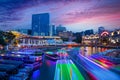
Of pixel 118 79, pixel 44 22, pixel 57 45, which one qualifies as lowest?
pixel 118 79

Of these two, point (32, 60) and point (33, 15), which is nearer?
point (33, 15)

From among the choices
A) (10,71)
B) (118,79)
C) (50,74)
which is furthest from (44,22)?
(118,79)

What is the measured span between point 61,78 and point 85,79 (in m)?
0.50

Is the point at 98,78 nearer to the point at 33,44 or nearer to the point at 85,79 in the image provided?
the point at 85,79

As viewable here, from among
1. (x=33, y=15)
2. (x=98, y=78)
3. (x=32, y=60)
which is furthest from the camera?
(x=32, y=60)

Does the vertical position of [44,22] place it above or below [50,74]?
above

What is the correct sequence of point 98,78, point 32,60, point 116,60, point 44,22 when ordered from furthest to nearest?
point 116,60 < point 32,60 < point 44,22 < point 98,78

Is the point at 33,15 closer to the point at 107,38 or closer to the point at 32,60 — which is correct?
the point at 32,60

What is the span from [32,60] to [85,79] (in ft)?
9.04

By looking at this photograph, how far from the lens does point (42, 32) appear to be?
21.3ft

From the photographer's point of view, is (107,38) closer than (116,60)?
No

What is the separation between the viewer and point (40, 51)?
9695mm

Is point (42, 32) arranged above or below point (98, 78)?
above

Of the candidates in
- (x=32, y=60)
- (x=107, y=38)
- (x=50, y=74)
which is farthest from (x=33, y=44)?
(x=107, y=38)
